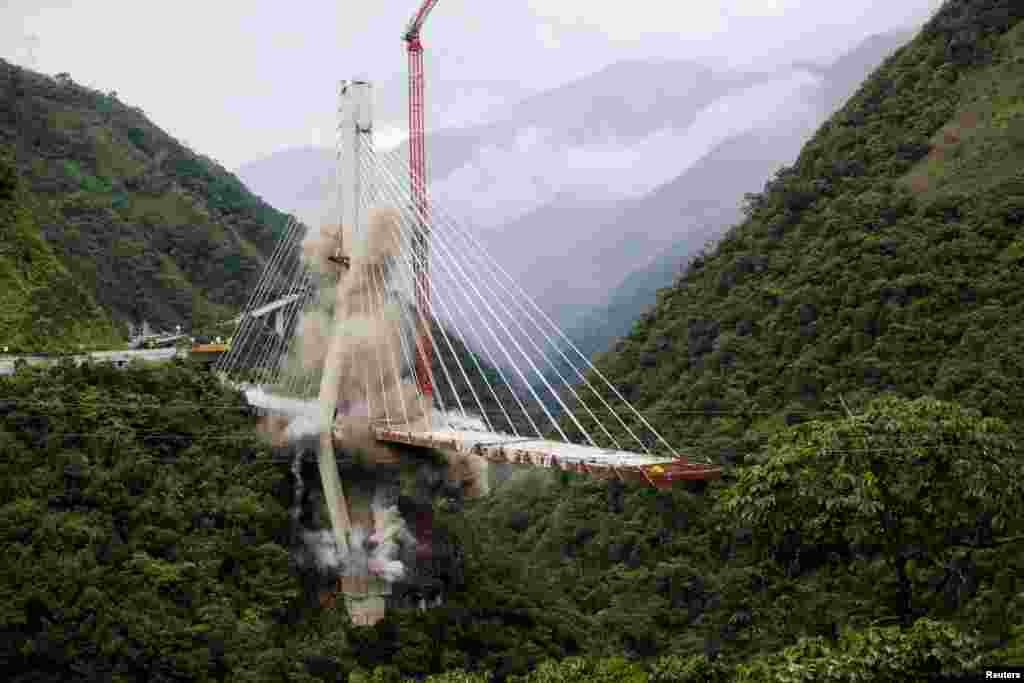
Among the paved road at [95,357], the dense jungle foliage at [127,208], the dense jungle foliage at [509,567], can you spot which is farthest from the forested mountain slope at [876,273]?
the dense jungle foliage at [127,208]

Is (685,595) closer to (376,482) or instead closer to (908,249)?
(376,482)

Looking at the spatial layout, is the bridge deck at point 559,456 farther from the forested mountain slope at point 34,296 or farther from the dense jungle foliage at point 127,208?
the dense jungle foliage at point 127,208

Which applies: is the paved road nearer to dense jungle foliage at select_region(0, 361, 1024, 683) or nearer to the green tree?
dense jungle foliage at select_region(0, 361, 1024, 683)

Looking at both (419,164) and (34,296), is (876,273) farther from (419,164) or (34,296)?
(34,296)

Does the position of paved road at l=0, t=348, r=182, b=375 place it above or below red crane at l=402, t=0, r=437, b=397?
below

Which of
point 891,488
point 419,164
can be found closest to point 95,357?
point 419,164

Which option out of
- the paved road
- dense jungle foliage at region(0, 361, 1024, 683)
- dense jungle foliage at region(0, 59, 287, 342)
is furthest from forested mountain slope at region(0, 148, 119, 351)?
dense jungle foliage at region(0, 59, 287, 342)
